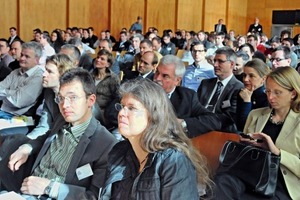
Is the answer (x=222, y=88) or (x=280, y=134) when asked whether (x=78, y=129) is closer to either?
(x=280, y=134)

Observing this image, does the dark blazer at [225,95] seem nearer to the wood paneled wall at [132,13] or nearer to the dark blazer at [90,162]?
the dark blazer at [90,162]

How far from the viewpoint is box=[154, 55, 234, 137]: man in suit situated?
11.1 ft

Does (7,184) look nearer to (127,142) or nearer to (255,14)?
(127,142)

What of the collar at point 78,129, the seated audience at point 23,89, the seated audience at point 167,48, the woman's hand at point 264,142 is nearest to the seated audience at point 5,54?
the seated audience at point 23,89

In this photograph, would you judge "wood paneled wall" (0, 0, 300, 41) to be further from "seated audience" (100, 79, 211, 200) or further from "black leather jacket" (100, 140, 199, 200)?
"black leather jacket" (100, 140, 199, 200)

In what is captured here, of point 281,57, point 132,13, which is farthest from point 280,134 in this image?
point 132,13

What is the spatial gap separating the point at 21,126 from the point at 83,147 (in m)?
1.68

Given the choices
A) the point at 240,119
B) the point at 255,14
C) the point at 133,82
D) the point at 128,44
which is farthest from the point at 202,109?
the point at 255,14

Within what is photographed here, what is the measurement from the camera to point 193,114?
3.62m

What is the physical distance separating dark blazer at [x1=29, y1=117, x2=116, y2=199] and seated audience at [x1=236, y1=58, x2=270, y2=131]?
1632 mm

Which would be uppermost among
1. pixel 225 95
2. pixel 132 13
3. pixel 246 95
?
pixel 132 13

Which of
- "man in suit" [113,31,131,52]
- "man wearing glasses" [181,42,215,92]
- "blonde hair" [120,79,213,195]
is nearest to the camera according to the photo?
"blonde hair" [120,79,213,195]

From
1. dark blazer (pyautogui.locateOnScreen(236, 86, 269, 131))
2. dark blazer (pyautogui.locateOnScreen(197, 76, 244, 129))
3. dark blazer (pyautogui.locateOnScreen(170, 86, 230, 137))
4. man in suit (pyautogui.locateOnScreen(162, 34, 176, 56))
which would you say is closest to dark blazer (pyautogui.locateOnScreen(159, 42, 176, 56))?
man in suit (pyautogui.locateOnScreen(162, 34, 176, 56))

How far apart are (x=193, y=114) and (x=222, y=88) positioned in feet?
4.25
